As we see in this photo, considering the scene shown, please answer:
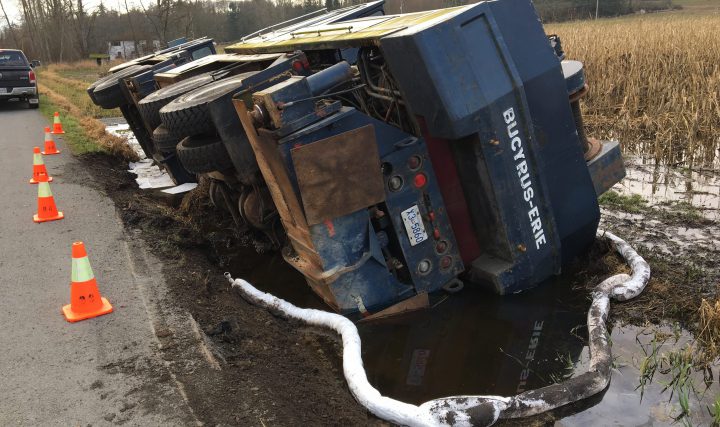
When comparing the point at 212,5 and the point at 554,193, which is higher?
the point at 212,5

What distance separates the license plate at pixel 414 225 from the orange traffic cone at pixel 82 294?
2077 mm

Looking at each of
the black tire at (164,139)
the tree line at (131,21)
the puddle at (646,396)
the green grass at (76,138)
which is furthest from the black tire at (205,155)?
the tree line at (131,21)

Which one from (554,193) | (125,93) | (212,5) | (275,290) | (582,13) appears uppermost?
(212,5)

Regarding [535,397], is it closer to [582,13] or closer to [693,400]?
[693,400]

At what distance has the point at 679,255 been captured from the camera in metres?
4.97

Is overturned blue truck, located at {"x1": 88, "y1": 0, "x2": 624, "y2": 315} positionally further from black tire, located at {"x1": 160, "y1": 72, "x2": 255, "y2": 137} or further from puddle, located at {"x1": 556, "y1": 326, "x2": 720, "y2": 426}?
puddle, located at {"x1": 556, "y1": 326, "x2": 720, "y2": 426}

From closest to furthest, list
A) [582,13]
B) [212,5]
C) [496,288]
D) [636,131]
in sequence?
1. [496,288]
2. [636,131]
3. [582,13]
4. [212,5]

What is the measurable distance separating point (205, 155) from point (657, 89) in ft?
27.5

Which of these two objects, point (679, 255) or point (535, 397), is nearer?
point (535, 397)

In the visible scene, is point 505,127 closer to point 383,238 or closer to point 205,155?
point 383,238

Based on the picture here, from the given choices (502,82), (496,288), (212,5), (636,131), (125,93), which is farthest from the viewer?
→ (212,5)

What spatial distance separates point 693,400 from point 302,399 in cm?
202

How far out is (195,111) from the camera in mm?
4430

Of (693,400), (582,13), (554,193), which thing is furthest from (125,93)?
(582,13)
